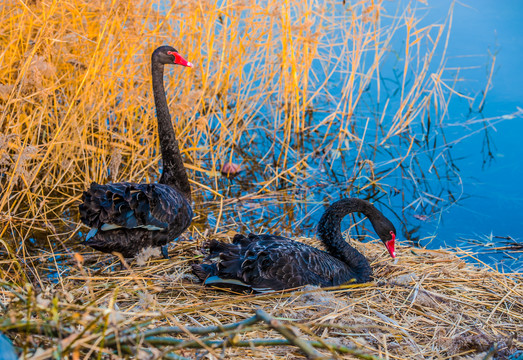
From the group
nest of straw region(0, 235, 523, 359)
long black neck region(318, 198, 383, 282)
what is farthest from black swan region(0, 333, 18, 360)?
long black neck region(318, 198, 383, 282)

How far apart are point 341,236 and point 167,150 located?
1278 millimetres

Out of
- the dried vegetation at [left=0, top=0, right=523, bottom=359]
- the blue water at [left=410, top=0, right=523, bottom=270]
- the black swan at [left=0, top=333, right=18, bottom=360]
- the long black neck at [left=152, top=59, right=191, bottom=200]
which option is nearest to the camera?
the black swan at [left=0, top=333, right=18, bottom=360]

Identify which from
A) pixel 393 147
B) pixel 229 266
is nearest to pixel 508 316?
pixel 229 266

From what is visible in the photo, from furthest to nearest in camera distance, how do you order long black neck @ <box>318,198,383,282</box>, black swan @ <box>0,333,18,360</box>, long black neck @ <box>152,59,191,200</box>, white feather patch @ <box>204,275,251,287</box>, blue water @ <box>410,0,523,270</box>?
blue water @ <box>410,0,523,270</box>
long black neck @ <box>152,59,191,200</box>
long black neck @ <box>318,198,383,282</box>
white feather patch @ <box>204,275,251,287</box>
black swan @ <box>0,333,18,360</box>

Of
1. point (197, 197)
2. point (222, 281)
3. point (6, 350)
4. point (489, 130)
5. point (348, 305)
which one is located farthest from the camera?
point (489, 130)

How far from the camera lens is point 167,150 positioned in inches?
154

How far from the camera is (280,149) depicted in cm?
565

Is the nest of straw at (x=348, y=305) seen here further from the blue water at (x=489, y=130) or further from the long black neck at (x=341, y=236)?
the blue water at (x=489, y=130)

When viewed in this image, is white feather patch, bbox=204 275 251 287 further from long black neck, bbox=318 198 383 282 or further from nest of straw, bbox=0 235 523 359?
long black neck, bbox=318 198 383 282

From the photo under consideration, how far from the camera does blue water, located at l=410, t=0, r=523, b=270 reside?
4.48m

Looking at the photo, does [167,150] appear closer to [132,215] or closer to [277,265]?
[132,215]

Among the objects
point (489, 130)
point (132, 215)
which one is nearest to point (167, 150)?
point (132, 215)

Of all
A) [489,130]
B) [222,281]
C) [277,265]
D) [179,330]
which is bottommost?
[222,281]

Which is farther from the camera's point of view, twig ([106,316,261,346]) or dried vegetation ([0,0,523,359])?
dried vegetation ([0,0,523,359])
